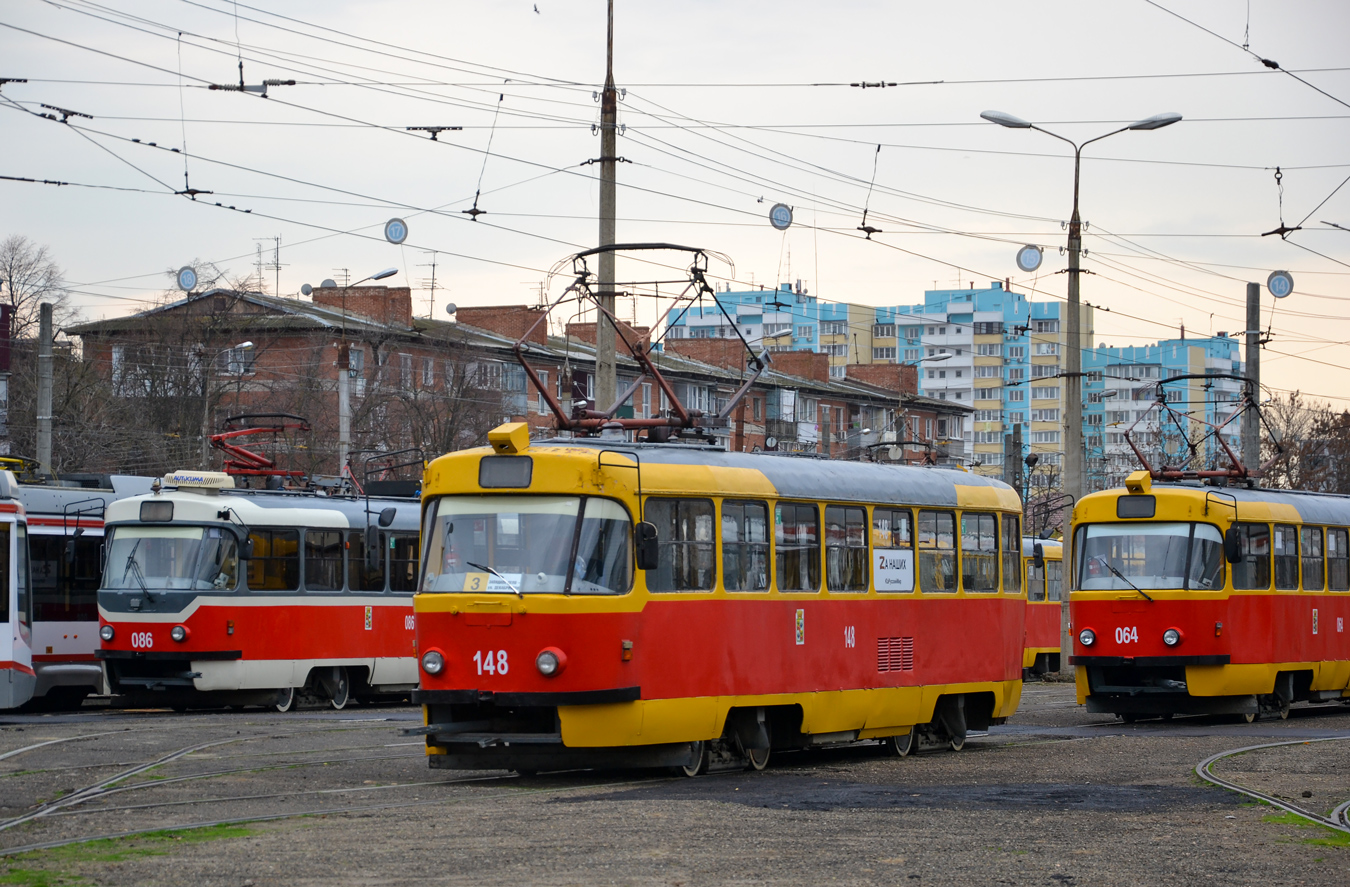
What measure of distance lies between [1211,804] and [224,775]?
24.6 ft

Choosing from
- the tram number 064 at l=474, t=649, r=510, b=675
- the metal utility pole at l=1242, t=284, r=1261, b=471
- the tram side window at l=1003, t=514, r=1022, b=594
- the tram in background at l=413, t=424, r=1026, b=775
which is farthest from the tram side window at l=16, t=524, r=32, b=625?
the metal utility pole at l=1242, t=284, r=1261, b=471

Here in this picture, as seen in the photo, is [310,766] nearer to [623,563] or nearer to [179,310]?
[623,563]

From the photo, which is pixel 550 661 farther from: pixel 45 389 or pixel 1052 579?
pixel 1052 579

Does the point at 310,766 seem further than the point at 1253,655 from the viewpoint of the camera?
No

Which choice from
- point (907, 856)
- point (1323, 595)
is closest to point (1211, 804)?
point (907, 856)

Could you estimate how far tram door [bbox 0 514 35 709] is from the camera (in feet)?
73.8

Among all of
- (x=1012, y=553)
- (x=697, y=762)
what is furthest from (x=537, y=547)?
(x=1012, y=553)

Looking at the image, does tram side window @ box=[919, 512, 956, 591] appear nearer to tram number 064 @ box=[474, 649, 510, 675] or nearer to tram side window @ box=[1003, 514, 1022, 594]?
tram side window @ box=[1003, 514, 1022, 594]

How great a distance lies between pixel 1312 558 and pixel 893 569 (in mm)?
9521

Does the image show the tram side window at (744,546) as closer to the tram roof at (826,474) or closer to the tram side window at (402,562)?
the tram roof at (826,474)

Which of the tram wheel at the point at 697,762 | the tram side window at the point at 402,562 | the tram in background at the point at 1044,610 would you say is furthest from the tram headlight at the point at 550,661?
the tram in background at the point at 1044,610

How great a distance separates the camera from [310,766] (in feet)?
52.1

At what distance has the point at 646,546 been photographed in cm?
1448

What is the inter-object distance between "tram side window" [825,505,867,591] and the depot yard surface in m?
1.65
